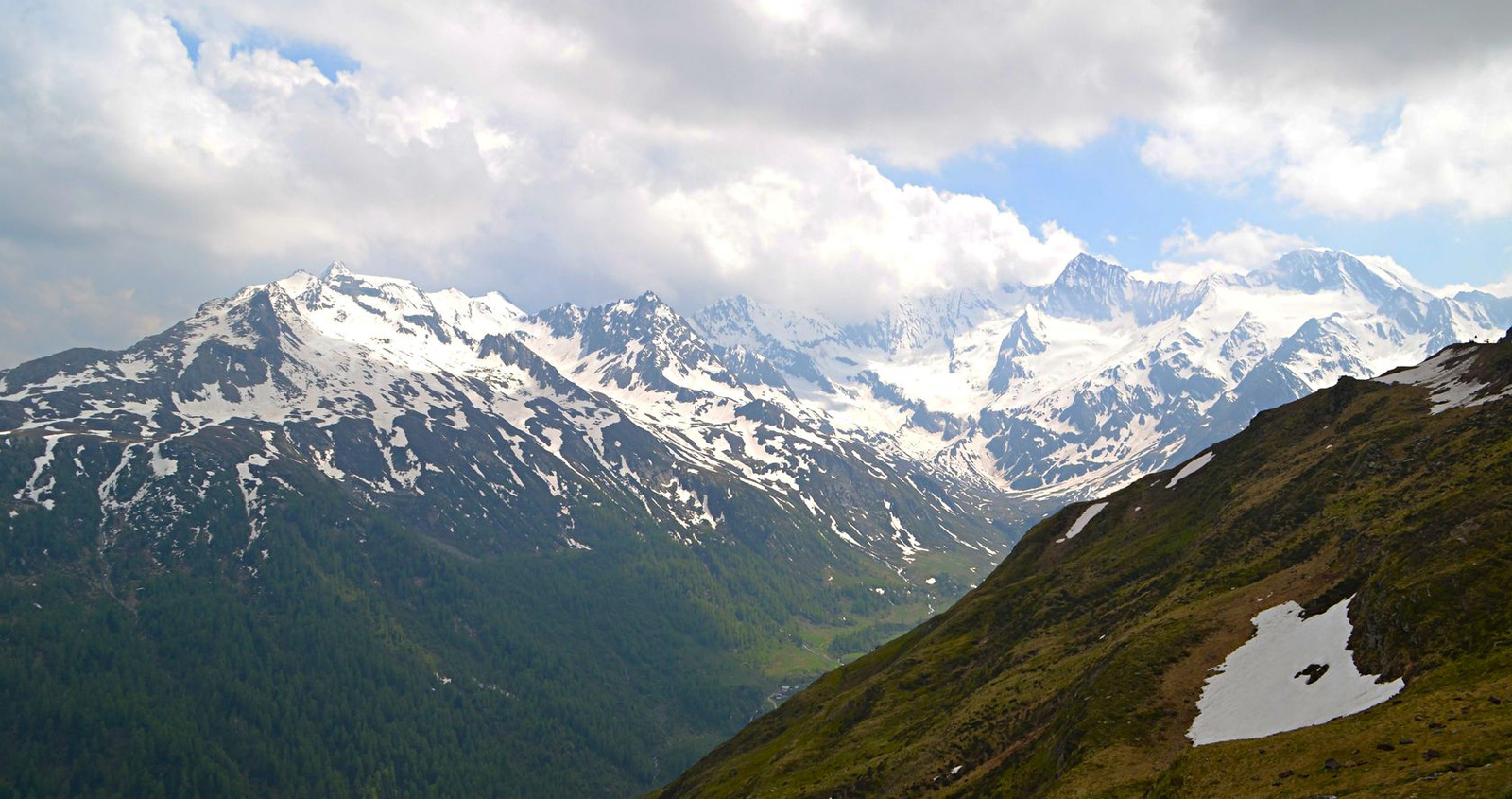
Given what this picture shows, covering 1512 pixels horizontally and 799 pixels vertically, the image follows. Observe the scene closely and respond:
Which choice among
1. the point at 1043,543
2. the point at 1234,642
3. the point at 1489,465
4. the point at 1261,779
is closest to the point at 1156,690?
the point at 1234,642

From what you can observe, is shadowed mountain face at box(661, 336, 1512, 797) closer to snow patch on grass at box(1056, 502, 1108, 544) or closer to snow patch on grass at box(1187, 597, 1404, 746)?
snow patch on grass at box(1187, 597, 1404, 746)

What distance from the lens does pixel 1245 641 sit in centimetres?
8094

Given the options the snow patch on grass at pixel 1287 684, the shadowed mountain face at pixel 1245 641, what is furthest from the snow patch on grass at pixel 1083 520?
the snow patch on grass at pixel 1287 684

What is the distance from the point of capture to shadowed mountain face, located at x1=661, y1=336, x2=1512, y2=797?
5541 centimetres

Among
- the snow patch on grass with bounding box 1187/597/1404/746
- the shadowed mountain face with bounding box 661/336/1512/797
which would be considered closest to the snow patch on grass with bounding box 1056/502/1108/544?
the shadowed mountain face with bounding box 661/336/1512/797

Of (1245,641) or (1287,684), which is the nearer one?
(1287,684)

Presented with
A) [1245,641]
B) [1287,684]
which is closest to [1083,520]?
[1245,641]

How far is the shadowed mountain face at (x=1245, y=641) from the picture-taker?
2181 inches

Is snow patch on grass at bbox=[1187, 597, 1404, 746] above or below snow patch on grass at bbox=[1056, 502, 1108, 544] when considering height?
below

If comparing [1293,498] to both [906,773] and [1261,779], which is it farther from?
[1261,779]

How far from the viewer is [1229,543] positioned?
11606 cm

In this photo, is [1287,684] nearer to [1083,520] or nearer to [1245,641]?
[1245,641]

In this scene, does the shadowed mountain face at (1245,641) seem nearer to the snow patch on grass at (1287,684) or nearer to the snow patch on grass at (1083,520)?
the snow patch on grass at (1287,684)

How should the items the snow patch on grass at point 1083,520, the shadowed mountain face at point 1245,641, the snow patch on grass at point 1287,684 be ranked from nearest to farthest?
1. the shadowed mountain face at point 1245,641
2. the snow patch on grass at point 1287,684
3. the snow patch on grass at point 1083,520
